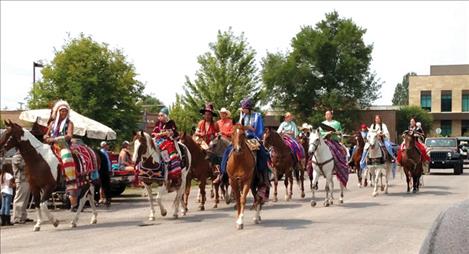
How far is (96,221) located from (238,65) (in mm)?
45015

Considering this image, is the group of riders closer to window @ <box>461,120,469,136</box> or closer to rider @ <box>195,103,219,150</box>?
rider @ <box>195,103,219,150</box>

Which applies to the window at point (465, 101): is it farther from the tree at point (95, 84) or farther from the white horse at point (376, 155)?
the white horse at point (376, 155)

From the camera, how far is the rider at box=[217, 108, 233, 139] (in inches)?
651

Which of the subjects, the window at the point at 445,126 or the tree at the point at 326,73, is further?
the window at the point at 445,126

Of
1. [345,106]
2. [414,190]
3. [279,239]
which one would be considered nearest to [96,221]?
[279,239]

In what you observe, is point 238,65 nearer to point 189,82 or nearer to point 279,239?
point 189,82

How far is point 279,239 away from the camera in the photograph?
34.5 ft

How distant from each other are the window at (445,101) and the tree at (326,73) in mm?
16709

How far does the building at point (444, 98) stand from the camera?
283 feet

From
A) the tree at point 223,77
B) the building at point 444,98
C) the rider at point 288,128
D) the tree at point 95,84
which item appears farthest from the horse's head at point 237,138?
the building at point 444,98

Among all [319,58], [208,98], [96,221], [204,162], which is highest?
[319,58]

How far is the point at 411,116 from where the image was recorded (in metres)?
83.0

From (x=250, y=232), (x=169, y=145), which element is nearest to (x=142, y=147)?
(x=169, y=145)

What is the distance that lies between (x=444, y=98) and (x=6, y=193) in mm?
82417
